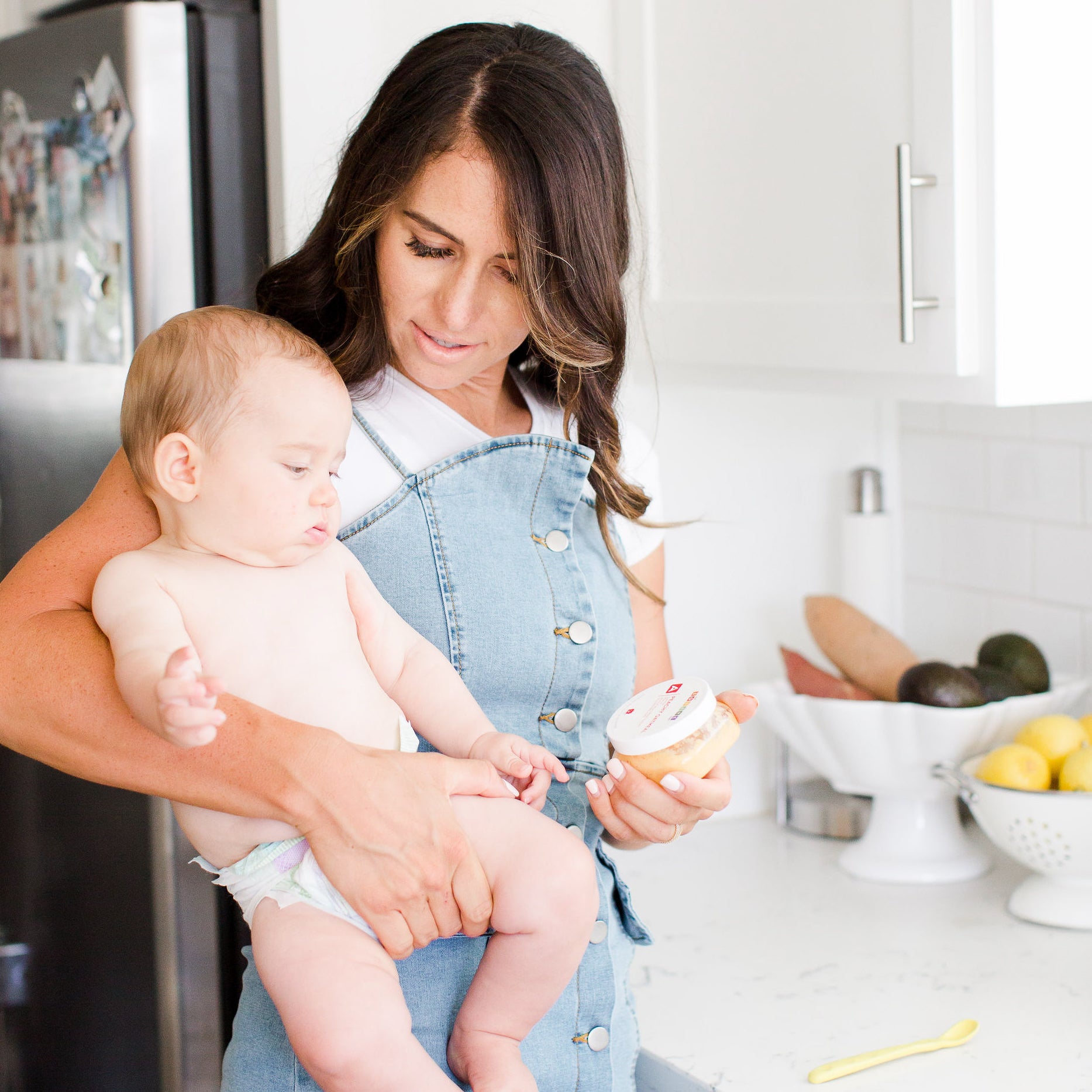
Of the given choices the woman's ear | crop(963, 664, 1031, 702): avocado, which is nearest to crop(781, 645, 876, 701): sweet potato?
crop(963, 664, 1031, 702): avocado

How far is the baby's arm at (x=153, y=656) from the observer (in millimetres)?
734

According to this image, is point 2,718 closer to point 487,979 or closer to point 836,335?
point 487,979

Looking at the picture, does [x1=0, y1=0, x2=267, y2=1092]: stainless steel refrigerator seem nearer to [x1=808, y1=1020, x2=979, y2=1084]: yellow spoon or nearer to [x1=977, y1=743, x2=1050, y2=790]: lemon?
[x1=808, y1=1020, x2=979, y2=1084]: yellow spoon

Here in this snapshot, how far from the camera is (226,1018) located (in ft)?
5.20

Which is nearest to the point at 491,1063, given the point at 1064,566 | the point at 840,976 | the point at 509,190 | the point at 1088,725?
the point at 840,976

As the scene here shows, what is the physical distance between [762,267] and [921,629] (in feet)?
2.34

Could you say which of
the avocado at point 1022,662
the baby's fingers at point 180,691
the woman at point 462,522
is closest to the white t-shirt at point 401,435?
the woman at point 462,522

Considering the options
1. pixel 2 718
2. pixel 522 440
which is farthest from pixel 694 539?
pixel 2 718

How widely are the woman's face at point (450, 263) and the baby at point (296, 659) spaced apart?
0.40 ft

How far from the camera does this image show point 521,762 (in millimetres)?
914

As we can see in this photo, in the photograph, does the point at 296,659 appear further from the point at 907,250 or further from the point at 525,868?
A: the point at 907,250

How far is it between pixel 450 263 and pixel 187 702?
1.45 ft

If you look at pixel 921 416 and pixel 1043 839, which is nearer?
pixel 1043 839

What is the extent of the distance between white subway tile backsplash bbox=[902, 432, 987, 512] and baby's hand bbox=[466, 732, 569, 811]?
1.10 m
